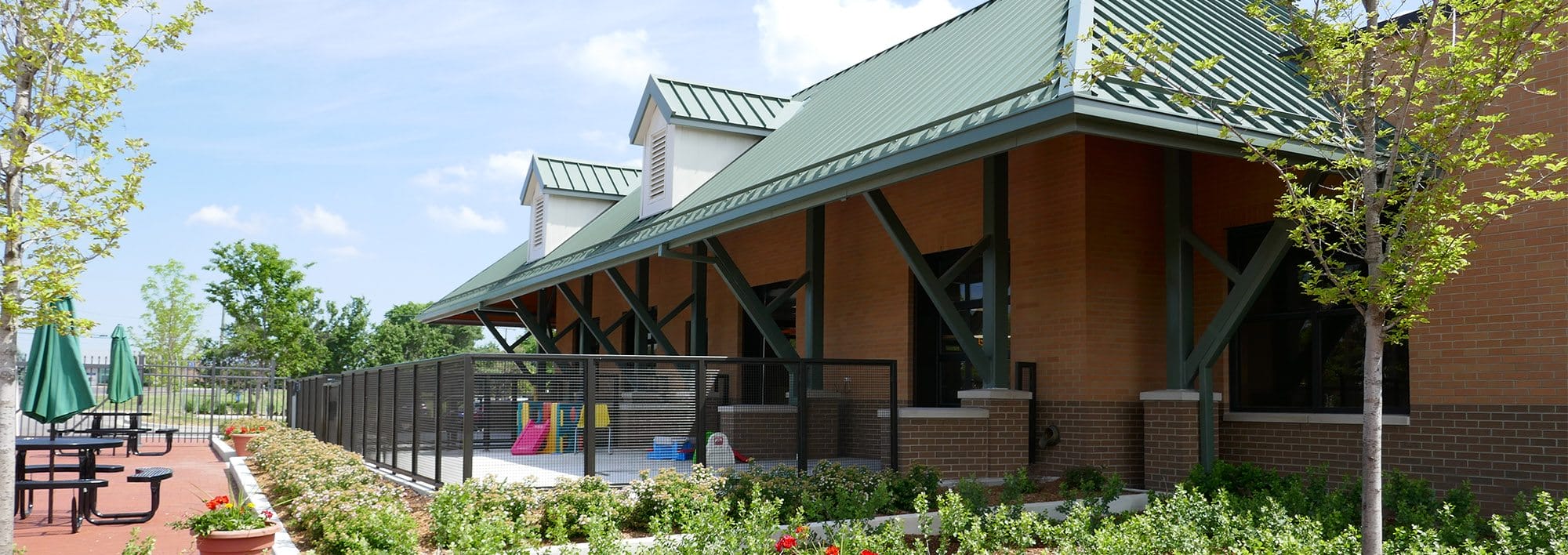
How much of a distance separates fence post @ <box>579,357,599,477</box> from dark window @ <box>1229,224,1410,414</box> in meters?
6.47

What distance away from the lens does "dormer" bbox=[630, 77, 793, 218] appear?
60.5ft

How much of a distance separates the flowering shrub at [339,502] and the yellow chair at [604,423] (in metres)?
1.77

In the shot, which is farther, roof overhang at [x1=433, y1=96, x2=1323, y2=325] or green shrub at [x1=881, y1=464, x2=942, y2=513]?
green shrub at [x1=881, y1=464, x2=942, y2=513]

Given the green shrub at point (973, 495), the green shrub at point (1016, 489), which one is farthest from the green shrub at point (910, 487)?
the green shrub at point (1016, 489)

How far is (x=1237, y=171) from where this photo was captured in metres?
11.8

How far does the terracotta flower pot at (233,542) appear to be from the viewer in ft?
27.1

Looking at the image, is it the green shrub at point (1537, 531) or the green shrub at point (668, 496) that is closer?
the green shrub at point (1537, 531)

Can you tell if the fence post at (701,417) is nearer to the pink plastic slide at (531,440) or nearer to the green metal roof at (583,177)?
the pink plastic slide at (531,440)

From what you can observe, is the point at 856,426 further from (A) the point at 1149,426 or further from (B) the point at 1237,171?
(B) the point at 1237,171

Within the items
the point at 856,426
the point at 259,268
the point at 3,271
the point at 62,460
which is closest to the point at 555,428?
the point at 856,426

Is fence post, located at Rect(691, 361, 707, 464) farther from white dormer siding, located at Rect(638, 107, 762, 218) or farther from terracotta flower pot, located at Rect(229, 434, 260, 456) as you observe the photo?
terracotta flower pot, located at Rect(229, 434, 260, 456)

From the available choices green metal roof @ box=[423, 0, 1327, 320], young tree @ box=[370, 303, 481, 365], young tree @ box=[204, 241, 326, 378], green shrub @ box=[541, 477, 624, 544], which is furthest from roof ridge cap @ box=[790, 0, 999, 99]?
young tree @ box=[370, 303, 481, 365]

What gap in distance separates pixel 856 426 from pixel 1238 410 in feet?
12.8

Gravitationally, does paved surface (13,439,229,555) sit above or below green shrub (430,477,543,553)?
below
